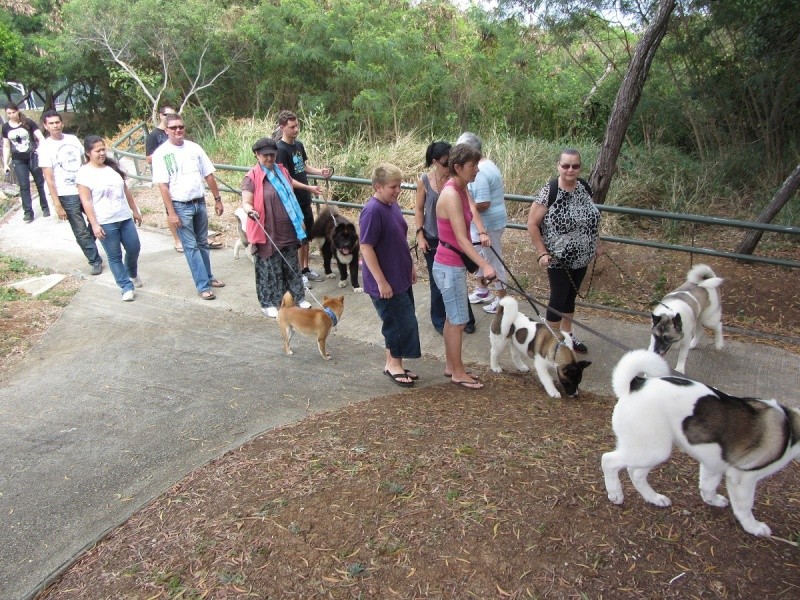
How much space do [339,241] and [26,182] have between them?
246 inches

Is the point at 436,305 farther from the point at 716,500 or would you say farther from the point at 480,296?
the point at 716,500

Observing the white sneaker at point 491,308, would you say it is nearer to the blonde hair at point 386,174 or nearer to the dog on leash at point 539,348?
Answer: the dog on leash at point 539,348

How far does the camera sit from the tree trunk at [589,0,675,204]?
21.6ft

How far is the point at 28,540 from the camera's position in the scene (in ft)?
10.7

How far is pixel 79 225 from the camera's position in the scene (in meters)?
7.59

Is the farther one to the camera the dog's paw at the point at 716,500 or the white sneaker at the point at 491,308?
the white sneaker at the point at 491,308

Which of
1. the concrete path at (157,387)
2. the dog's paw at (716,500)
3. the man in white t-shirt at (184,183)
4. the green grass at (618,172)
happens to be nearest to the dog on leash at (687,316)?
the concrete path at (157,387)

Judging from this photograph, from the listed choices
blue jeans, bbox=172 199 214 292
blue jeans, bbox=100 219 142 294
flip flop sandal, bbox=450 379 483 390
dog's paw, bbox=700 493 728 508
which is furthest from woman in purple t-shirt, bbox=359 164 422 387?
blue jeans, bbox=100 219 142 294

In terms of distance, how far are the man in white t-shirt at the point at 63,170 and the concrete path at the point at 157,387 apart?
2.38 ft

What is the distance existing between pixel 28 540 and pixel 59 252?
257 inches

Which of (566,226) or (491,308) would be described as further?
(491,308)

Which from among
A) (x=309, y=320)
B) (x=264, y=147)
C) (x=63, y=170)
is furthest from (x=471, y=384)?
(x=63, y=170)

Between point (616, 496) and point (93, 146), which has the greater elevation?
point (93, 146)

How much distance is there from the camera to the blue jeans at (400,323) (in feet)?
15.7
